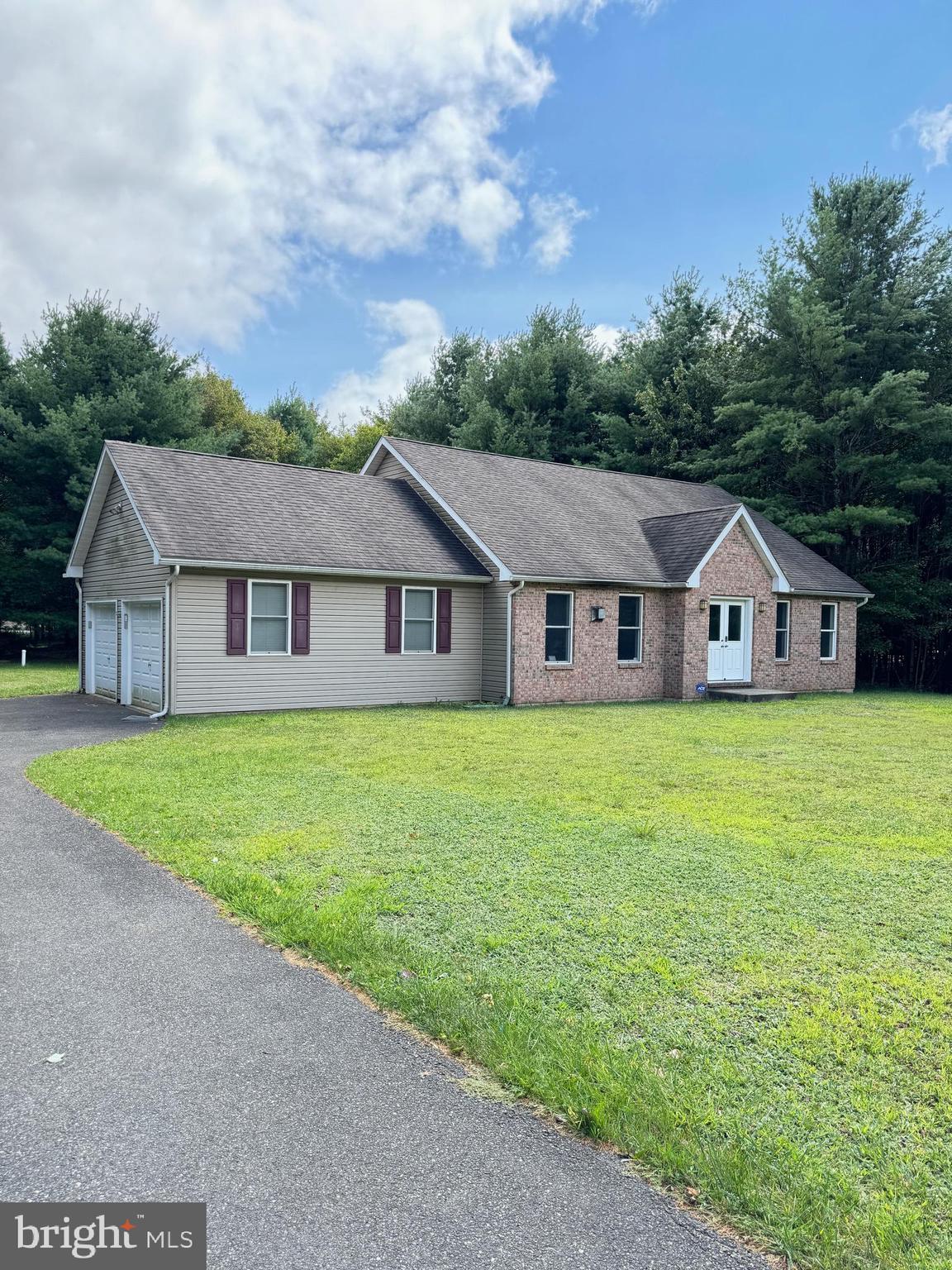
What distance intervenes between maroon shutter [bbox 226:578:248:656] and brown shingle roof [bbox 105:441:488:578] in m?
0.63

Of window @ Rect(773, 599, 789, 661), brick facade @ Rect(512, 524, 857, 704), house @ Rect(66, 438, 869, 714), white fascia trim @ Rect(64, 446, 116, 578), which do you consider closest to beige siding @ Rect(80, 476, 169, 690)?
house @ Rect(66, 438, 869, 714)

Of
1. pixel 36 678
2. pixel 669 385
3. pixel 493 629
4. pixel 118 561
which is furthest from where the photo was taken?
pixel 669 385

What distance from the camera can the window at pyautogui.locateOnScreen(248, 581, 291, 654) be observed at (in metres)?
15.0

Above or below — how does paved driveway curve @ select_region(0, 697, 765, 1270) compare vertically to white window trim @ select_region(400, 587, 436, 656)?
below

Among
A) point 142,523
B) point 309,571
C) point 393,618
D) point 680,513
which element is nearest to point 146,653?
point 142,523

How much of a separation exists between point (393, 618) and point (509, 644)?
2.49 meters

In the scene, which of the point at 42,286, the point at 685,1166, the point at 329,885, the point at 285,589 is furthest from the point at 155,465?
the point at 42,286

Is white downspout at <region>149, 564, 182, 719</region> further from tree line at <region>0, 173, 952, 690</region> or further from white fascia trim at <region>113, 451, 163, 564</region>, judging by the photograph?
tree line at <region>0, 173, 952, 690</region>

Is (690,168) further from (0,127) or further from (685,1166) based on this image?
(685,1166)

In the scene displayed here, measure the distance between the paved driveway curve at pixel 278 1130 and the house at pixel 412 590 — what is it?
10.7 meters

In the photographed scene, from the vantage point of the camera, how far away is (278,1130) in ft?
9.23

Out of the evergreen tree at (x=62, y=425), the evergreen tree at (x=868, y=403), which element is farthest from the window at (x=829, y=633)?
the evergreen tree at (x=62, y=425)

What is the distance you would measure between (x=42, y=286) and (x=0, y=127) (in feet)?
59.0

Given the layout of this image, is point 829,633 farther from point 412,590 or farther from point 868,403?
point 412,590
